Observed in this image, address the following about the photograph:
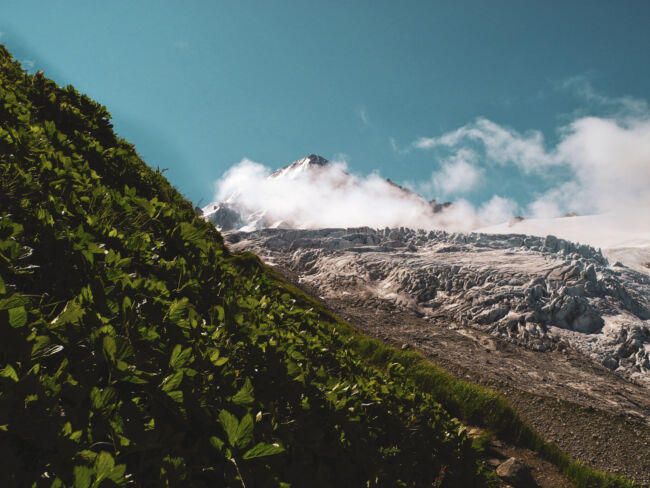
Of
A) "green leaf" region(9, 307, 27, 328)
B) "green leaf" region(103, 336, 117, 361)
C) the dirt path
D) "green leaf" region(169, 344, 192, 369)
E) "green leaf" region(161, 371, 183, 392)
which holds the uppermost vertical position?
"green leaf" region(9, 307, 27, 328)

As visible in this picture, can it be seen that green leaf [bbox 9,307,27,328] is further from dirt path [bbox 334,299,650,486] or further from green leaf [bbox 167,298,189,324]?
dirt path [bbox 334,299,650,486]

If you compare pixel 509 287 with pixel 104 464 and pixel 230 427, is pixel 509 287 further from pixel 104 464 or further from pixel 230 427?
pixel 104 464

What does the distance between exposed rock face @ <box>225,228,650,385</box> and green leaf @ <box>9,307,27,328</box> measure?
7573cm

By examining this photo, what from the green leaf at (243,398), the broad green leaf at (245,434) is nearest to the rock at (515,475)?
the green leaf at (243,398)

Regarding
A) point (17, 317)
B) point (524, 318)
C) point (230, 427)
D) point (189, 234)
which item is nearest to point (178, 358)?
point (230, 427)

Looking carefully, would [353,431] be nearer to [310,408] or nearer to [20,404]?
[310,408]

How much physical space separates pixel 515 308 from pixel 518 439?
74.2m

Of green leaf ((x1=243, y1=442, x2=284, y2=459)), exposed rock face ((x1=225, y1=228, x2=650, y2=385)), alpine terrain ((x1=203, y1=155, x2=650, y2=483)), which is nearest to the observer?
green leaf ((x1=243, y1=442, x2=284, y2=459))

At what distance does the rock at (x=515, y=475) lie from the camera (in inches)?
260

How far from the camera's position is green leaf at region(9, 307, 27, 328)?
154cm

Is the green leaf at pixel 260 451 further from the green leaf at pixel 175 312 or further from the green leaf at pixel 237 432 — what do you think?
the green leaf at pixel 175 312

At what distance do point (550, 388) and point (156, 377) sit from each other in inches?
2115

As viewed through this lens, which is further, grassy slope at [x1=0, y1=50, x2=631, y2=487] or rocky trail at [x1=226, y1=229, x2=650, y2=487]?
rocky trail at [x1=226, y1=229, x2=650, y2=487]

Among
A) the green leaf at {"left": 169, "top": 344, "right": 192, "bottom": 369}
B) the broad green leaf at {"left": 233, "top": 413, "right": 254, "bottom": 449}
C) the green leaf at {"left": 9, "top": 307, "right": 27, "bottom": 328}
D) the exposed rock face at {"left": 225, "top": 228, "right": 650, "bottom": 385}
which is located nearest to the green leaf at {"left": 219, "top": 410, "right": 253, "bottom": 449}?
the broad green leaf at {"left": 233, "top": 413, "right": 254, "bottom": 449}
